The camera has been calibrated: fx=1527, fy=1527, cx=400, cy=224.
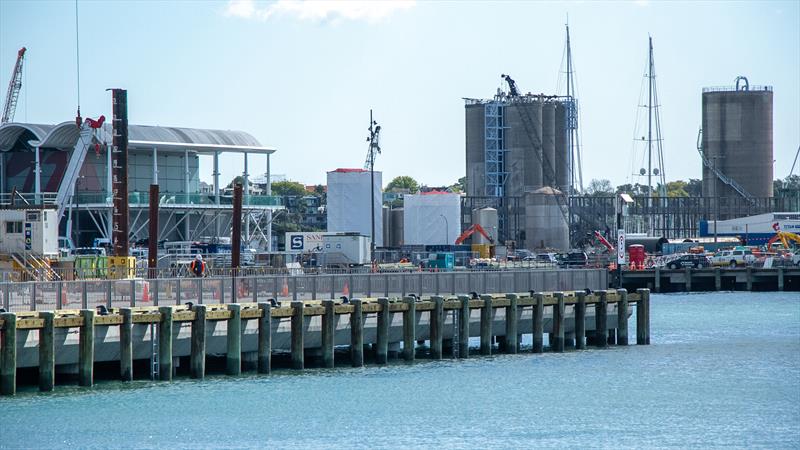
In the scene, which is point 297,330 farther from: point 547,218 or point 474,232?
point 547,218

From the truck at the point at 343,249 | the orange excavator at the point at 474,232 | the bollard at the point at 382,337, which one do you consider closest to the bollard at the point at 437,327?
the bollard at the point at 382,337

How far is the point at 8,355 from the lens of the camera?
45.2m

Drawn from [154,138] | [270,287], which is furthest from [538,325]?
[154,138]

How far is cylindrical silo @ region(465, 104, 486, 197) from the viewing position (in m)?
195

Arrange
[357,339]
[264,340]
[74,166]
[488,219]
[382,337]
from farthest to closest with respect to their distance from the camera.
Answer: [488,219] → [74,166] → [382,337] → [357,339] → [264,340]

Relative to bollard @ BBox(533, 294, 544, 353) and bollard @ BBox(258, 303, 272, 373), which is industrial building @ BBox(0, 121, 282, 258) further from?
bollard @ BBox(258, 303, 272, 373)

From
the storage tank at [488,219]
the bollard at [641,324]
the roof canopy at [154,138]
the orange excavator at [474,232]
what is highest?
the roof canopy at [154,138]

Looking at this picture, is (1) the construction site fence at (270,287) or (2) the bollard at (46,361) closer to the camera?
(2) the bollard at (46,361)

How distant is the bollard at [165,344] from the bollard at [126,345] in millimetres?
1066

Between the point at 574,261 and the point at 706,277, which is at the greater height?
the point at 574,261

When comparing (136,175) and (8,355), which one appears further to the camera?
(136,175)

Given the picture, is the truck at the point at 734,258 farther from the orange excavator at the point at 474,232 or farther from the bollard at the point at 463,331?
the bollard at the point at 463,331

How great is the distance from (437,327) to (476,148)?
456 ft

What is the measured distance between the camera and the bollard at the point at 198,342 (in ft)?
164
